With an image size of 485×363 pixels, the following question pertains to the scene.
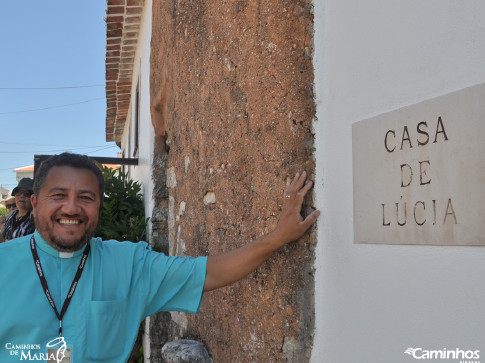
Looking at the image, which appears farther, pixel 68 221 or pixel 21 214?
pixel 21 214

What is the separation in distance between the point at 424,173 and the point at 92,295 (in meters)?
1.50

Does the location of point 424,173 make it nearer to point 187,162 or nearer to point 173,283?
point 173,283

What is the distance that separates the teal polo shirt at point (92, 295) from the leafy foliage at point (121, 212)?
3336 millimetres

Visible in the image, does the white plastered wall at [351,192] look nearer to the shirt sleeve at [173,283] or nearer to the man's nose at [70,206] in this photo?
the shirt sleeve at [173,283]

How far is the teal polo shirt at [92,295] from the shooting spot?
87.2 inches

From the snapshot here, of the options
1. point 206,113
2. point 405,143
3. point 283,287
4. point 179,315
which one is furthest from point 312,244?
point 179,315

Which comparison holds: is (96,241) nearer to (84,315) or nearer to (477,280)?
(84,315)

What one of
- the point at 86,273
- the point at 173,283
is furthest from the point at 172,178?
the point at 86,273

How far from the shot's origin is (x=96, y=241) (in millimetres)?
2572

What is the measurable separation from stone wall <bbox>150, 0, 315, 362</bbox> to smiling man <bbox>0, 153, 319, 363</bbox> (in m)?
0.17

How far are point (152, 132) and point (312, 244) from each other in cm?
380
